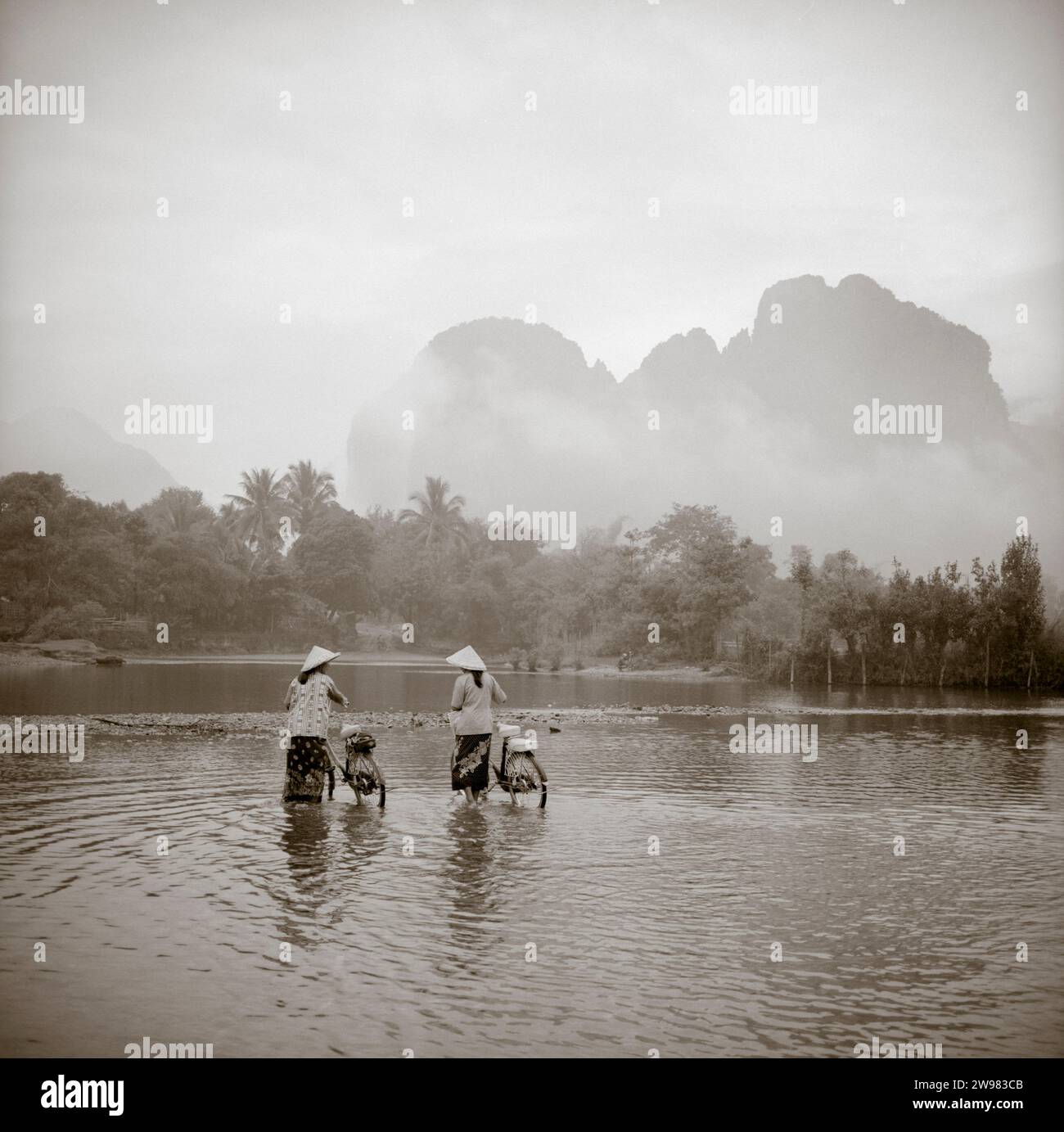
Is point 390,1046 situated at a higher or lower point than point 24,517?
lower

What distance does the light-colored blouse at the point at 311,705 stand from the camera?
14164 millimetres

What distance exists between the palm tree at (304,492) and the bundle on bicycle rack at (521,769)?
108m

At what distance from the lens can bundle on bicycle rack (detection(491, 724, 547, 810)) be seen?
15.0m

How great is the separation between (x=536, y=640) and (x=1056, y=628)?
156 feet

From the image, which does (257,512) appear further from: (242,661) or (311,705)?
(311,705)

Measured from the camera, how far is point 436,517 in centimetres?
12200

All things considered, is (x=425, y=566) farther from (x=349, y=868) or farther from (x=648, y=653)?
(x=349, y=868)

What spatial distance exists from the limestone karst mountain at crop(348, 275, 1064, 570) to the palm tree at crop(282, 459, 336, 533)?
167 ft

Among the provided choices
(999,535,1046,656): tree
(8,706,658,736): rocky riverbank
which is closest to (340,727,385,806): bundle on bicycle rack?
(8,706,658,736): rocky riverbank

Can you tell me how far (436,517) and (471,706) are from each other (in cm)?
10795

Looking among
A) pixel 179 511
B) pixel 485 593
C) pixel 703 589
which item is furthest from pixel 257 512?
pixel 703 589

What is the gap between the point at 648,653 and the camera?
83188mm
